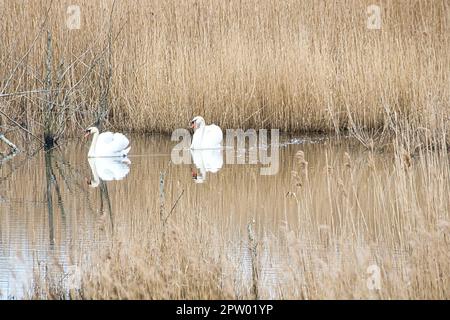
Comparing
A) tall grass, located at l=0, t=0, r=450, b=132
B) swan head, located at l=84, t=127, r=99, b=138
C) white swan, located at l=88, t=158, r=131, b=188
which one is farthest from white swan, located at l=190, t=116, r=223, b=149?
swan head, located at l=84, t=127, r=99, b=138

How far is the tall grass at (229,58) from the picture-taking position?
34.8ft

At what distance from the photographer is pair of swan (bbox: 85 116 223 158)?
9.78 metres

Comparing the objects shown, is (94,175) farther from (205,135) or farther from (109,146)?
(205,135)

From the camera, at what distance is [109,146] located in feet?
32.1

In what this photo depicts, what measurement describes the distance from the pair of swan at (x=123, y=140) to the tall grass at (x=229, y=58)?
63 cm

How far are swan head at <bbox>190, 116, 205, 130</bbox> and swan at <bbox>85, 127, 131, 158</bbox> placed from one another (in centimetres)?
72

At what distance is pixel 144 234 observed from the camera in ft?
17.7

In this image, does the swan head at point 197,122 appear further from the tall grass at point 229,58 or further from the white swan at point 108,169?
the white swan at point 108,169

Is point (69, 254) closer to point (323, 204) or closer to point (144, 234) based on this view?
point (144, 234)

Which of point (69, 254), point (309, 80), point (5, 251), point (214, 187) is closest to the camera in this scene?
point (69, 254)

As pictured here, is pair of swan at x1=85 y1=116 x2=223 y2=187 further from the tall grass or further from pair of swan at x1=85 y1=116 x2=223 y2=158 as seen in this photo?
the tall grass

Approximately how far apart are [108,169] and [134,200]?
1.98 metres

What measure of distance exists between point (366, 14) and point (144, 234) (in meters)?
6.22
